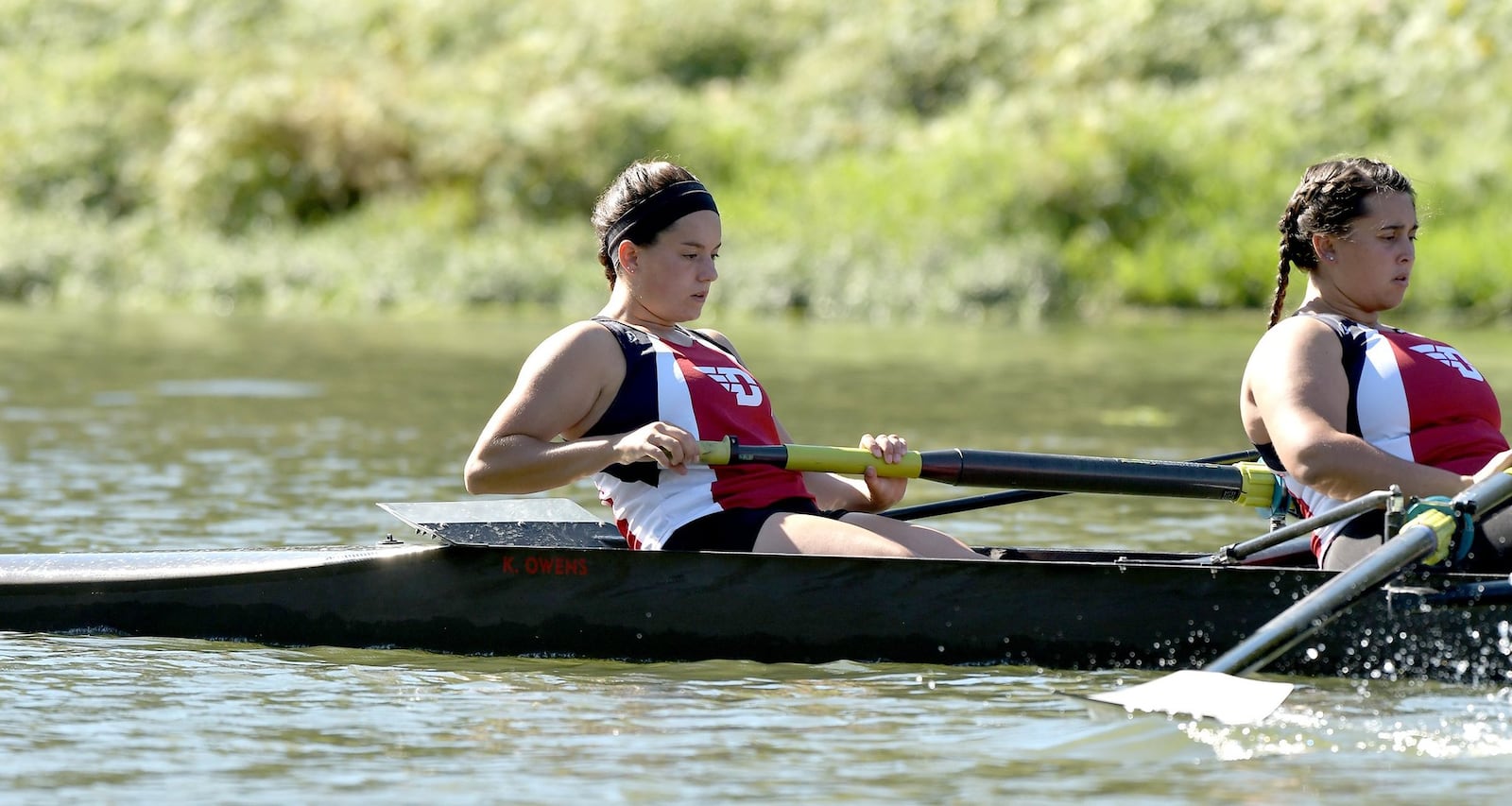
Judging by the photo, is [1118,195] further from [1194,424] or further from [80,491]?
[80,491]

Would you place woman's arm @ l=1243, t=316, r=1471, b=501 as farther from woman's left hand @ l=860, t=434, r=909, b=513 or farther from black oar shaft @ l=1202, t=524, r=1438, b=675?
woman's left hand @ l=860, t=434, r=909, b=513

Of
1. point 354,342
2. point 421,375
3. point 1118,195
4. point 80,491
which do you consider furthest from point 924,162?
point 80,491

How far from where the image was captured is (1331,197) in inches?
213

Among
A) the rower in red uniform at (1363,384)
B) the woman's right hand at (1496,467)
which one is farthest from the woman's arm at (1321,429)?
the woman's right hand at (1496,467)

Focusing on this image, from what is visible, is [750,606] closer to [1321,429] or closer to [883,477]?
[883,477]

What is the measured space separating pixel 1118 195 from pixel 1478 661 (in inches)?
992

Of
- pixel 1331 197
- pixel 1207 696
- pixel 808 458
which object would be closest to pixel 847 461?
pixel 808 458

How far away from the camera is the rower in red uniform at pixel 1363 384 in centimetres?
528

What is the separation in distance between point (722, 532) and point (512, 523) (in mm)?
988

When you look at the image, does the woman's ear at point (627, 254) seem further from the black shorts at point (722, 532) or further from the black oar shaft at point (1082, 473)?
the black oar shaft at point (1082, 473)

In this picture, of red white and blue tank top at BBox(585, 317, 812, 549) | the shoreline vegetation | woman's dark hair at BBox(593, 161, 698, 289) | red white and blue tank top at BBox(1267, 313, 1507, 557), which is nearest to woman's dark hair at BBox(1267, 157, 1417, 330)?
red white and blue tank top at BBox(1267, 313, 1507, 557)

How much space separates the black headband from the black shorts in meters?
0.77

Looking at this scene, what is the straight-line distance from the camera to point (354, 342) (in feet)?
73.6

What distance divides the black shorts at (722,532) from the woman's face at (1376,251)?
1.52m
